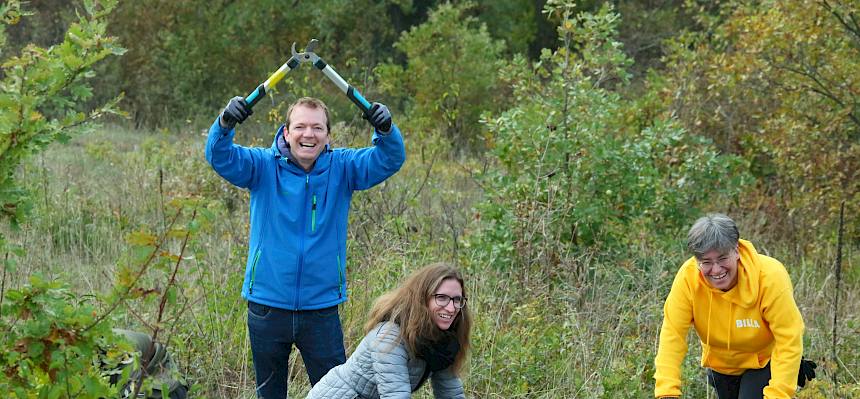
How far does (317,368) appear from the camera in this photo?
14.5ft

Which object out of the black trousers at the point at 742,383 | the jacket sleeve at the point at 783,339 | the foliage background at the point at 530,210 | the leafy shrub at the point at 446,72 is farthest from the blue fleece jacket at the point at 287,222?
the leafy shrub at the point at 446,72

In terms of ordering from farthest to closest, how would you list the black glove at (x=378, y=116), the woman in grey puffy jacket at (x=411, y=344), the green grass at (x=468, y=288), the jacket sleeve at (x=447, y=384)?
the green grass at (x=468, y=288) → the black glove at (x=378, y=116) → the jacket sleeve at (x=447, y=384) → the woman in grey puffy jacket at (x=411, y=344)

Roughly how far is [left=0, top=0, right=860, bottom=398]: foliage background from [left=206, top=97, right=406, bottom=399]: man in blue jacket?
1.02 ft

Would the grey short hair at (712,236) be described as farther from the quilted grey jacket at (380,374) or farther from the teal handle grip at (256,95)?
the teal handle grip at (256,95)

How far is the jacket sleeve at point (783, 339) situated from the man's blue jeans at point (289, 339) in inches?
66.2

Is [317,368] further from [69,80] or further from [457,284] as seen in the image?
[69,80]

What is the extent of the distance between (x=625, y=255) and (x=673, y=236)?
65 cm

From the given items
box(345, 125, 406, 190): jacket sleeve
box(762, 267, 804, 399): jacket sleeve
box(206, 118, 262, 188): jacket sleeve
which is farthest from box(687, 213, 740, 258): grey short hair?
box(206, 118, 262, 188): jacket sleeve

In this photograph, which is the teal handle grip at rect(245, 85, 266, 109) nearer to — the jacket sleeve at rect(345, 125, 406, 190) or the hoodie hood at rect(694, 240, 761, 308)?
the jacket sleeve at rect(345, 125, 406, 190)

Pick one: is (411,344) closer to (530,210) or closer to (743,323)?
(743,323)

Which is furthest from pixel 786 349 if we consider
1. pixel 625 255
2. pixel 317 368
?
pixel 625 255

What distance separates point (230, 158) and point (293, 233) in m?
0.39

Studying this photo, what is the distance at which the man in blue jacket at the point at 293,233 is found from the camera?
14.1 ft

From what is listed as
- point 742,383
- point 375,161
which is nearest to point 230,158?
point 375,161
